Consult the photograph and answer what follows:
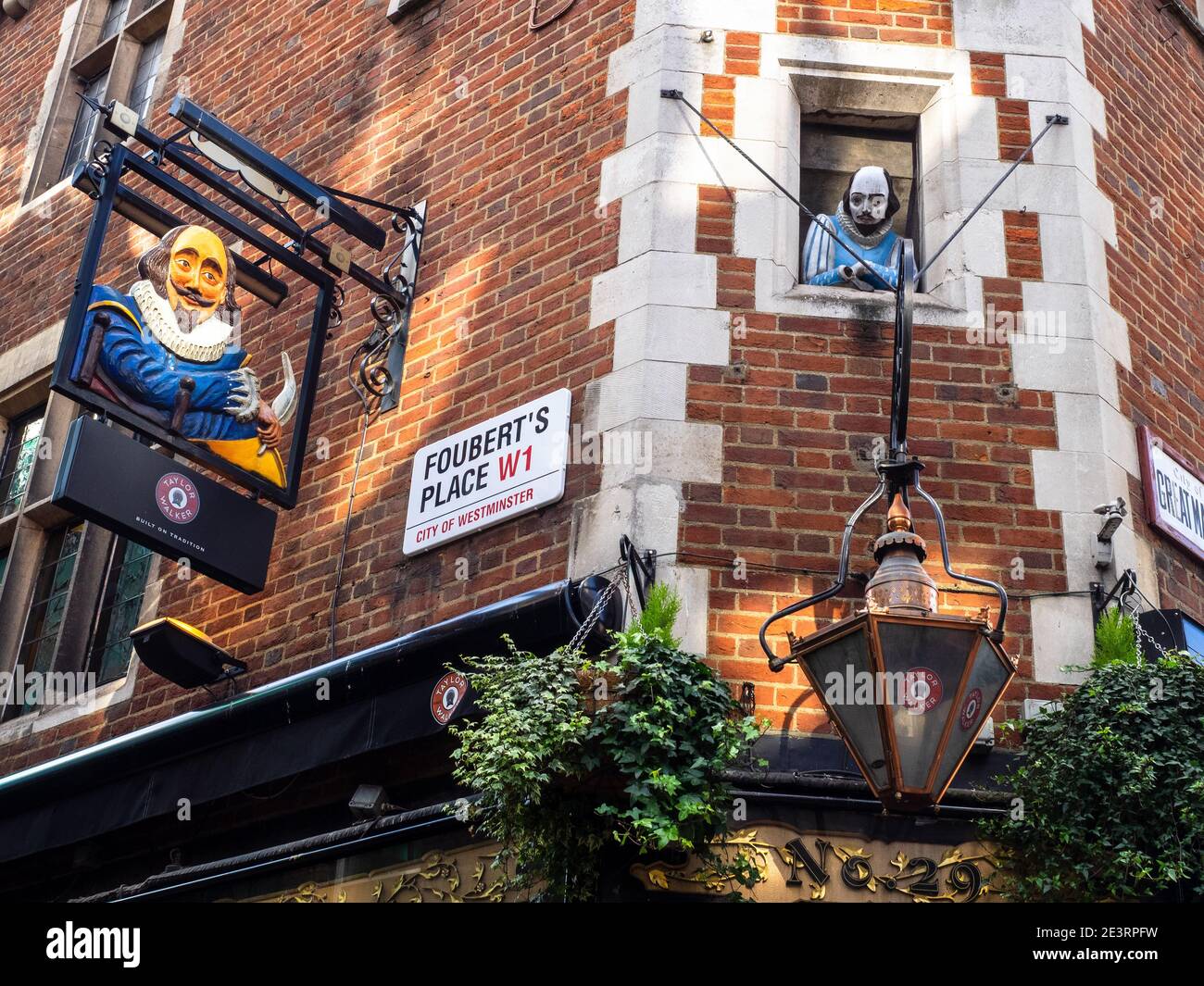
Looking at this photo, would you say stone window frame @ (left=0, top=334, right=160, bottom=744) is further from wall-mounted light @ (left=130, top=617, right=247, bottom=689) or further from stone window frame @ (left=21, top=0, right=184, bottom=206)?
stone window frame @ (left=21, top=0, right=184, bottom=206)

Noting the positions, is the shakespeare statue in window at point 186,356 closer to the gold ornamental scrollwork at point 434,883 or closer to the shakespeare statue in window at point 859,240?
the gold ornamental scrollwork at point 434,883

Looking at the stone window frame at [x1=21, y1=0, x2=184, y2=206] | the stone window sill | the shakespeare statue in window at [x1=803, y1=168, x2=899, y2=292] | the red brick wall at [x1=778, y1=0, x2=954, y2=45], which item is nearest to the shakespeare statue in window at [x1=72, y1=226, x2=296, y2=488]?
the stone window sill

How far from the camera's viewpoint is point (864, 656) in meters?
5.95

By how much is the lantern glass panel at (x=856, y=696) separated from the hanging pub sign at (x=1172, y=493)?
2.55m

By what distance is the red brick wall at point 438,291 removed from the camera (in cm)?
833

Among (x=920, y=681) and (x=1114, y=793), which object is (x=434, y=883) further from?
(x=1114, y=793)

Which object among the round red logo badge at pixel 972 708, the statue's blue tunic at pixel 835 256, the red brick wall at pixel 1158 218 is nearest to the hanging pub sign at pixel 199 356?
the statue's blue tunic at pixel 835 256

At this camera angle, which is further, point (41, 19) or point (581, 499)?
point (41, 19)

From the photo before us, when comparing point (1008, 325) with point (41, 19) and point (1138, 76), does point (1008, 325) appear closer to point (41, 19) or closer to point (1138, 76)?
point (1138, 76)
